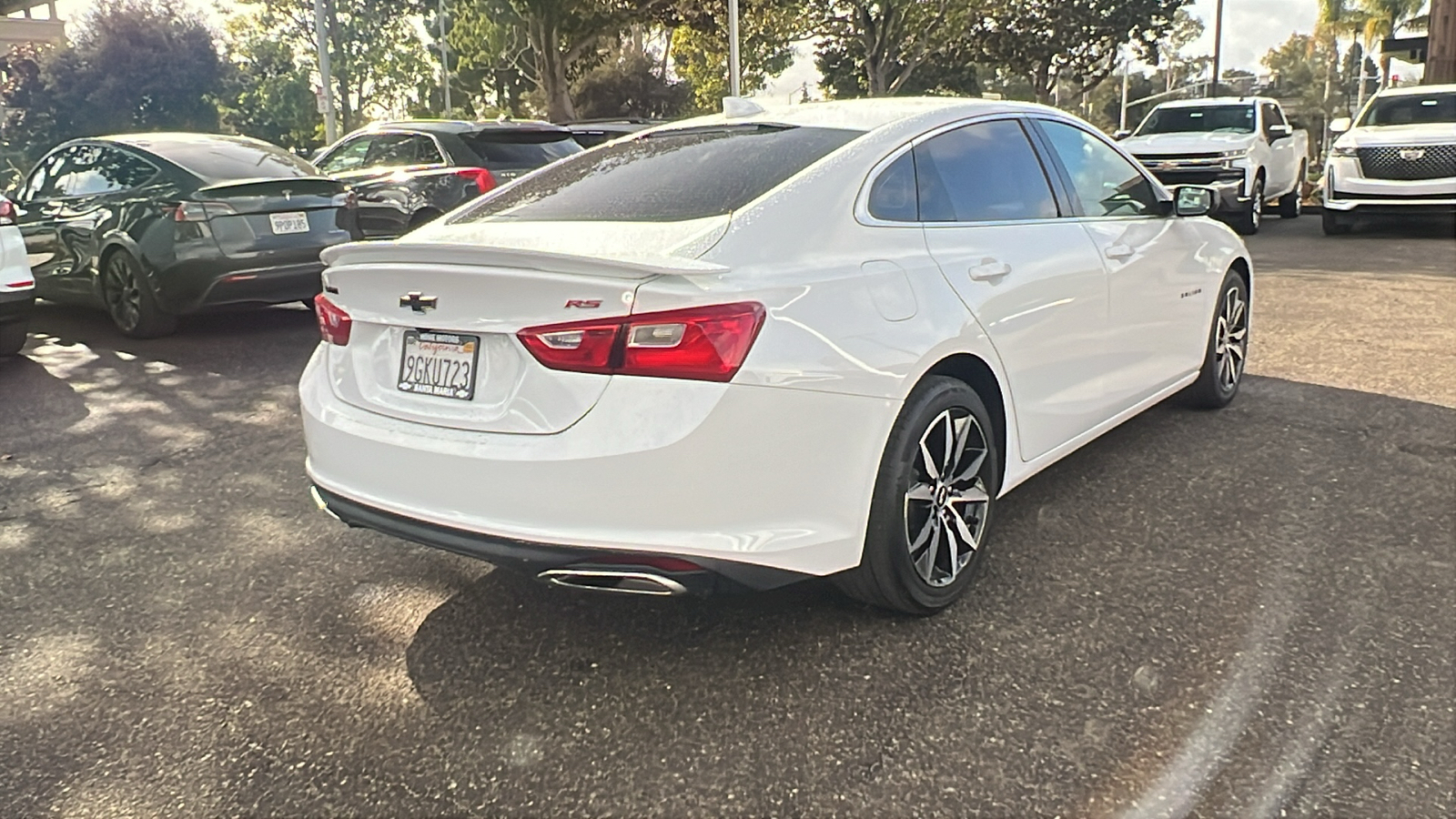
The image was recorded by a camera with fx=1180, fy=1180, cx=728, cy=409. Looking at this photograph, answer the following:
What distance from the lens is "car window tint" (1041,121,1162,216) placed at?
4414 mm

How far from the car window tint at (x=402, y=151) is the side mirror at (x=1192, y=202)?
6305 millimetres

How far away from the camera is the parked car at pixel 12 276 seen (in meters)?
7.11

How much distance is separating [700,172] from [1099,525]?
1.87 m

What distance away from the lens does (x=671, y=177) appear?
3568mm

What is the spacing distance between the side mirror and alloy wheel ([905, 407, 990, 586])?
2090 millimetres

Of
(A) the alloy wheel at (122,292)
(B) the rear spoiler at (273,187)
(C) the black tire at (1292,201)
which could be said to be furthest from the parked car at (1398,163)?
(A) the alloy wheel at (122,292)

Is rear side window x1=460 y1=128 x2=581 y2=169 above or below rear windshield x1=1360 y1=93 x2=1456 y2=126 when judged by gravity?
below

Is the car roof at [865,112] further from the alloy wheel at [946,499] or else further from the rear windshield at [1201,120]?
the rear windshield at [1201,120]

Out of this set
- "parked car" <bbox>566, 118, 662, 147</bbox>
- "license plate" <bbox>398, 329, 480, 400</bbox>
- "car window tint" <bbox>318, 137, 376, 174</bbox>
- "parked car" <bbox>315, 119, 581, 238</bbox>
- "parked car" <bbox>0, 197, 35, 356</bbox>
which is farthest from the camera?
"parked car" <bbox>566, 118, 662, 147</bbox>

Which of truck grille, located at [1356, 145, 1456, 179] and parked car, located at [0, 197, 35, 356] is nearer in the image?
parked car, located at [0, 197, 35, 356]

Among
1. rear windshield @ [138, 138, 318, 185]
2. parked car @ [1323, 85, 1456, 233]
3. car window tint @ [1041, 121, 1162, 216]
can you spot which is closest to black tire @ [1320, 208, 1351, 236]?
parked car @ [1323, 85, 1456, 233]

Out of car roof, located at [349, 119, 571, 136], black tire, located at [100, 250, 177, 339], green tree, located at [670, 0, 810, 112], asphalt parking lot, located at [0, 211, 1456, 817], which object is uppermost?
green tree, located at [670, 0, 810, 112]

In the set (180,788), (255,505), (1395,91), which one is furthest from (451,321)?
(1395,91)

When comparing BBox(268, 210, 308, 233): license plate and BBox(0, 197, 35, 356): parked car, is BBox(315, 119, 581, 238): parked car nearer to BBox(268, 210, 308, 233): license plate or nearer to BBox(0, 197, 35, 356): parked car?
BBox(268, 210, 308, 233): license plate
